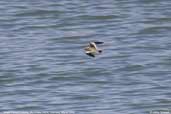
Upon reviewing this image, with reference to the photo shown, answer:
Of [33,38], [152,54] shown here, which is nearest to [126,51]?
[152,54]

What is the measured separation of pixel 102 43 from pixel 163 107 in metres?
3.27

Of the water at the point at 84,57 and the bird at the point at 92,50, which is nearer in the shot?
the water at the point at 84,57

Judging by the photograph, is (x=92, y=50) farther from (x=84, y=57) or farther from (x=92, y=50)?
(x=84, y=57)

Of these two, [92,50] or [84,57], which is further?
[84,57]

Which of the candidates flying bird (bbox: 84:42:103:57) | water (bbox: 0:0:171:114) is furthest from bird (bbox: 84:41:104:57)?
water (bbox: 0:0:171:114)

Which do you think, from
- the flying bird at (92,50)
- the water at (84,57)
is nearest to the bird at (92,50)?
the flying bird at (92,50)

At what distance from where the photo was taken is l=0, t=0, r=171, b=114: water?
15.8 meters

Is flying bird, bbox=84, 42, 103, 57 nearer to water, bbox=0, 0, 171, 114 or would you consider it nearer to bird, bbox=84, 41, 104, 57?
bird, bbox=84, 41, 104, 57

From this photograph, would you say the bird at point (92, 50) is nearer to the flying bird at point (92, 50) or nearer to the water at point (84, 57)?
the flying bird at point (92, 50)

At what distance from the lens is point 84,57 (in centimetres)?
1778

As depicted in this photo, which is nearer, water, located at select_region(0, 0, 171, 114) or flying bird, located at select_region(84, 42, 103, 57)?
water, located at select_region(0, 0, 171, 114)

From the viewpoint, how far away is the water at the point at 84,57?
51.9 feet

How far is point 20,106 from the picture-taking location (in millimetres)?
15586

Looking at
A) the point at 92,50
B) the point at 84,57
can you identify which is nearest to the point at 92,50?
the point at 92,50
